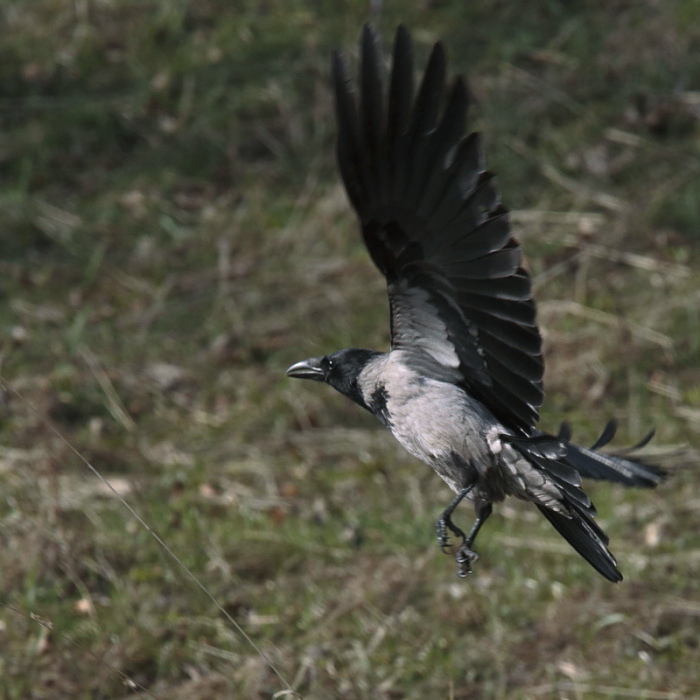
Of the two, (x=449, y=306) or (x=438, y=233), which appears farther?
(x=449, y=306)

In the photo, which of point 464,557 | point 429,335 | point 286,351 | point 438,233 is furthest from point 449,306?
point 286,351

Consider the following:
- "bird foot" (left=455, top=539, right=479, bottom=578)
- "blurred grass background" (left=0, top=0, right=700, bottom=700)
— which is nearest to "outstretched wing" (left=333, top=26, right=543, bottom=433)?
"bird foot" (left=455, top=539, right=479, bottom=578)

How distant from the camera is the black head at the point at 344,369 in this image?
144 inches

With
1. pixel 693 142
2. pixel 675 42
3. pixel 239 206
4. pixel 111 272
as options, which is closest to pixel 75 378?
pixel 111 272

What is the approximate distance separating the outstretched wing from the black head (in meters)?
0.21

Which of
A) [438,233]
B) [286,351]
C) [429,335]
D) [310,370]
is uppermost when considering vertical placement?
[438,233]

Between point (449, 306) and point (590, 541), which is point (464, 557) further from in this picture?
point (449, 306)

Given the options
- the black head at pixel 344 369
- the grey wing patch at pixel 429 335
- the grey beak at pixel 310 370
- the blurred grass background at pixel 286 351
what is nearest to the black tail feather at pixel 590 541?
the grey wing patch at pixel 429 335

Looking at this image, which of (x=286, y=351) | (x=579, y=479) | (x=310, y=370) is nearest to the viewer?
(x=579, y=479)

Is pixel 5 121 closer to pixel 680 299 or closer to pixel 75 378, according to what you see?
pixel 75 378

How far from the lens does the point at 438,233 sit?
127 inches

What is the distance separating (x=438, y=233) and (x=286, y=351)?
3.42 m

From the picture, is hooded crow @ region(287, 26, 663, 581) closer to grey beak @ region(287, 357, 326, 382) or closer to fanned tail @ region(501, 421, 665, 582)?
fanned tail @ region(501, 421, 665, 582)

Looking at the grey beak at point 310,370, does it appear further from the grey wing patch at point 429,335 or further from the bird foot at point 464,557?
the bird foot at point 464,557
